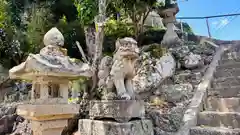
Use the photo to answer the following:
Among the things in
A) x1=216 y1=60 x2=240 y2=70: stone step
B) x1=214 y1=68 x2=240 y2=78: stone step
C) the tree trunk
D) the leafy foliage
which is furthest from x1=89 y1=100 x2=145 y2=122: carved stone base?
the tree trunk

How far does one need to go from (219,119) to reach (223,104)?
0.57 meters

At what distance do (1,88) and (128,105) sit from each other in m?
7.61

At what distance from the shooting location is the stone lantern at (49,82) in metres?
2.19

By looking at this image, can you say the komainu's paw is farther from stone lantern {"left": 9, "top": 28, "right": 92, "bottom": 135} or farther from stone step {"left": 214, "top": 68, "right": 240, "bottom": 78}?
stone step {"left": 214, "top": 68, "right": 240, "bottom": 78}

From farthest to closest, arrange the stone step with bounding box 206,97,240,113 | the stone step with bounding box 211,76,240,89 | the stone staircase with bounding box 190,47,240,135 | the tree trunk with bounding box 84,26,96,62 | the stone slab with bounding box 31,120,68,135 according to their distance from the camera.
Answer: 1. the tree trunk with bounding box 84,26,96,62
2. the stone step with bounding box 211,76,240,89
3. the stone step with bounding box 206,97,240,113
4. the stone staircase with bounding box 190,47,240,135
5. the stone slab with bounding box 31,120,68,135

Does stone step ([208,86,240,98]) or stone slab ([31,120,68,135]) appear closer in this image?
stone slab ([31,120,68,135])

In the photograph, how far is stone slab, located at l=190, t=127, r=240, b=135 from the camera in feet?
8.90

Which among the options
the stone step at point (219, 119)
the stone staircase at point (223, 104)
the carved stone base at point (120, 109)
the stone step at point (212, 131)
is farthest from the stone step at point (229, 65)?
the carved stone base at point (120, 109)

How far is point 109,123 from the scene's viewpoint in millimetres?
2908

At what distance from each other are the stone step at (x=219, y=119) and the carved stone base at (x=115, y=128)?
2.73 feet

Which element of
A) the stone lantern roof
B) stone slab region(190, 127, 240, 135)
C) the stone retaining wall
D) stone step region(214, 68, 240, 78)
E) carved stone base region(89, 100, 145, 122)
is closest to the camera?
the stone lantern roof

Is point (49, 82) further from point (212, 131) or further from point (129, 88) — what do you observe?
point (212, 131)

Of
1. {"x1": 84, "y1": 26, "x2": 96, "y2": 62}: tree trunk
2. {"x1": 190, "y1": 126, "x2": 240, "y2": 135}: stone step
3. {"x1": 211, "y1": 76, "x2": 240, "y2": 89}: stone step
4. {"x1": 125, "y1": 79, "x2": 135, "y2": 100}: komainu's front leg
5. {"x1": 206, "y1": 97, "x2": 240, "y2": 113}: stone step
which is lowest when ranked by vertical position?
{"x1": 190, "y1": 126, "x2": 240, "y2": 135}: stone step

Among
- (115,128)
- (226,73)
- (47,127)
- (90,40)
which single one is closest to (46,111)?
(47,127)
